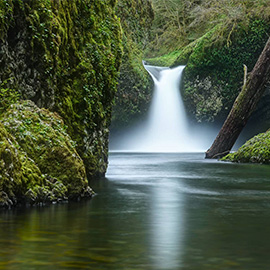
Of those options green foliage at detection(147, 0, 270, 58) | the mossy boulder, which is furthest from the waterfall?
the mossy boulder

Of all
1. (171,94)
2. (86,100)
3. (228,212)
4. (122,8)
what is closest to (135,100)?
(171,94)

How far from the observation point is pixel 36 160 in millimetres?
7133

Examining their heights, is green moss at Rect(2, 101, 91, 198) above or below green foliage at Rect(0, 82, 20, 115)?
below

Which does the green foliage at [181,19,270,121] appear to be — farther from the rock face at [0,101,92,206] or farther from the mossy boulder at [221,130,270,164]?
the rock face at [0,101,92,206]

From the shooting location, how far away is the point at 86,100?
10508 millimetres

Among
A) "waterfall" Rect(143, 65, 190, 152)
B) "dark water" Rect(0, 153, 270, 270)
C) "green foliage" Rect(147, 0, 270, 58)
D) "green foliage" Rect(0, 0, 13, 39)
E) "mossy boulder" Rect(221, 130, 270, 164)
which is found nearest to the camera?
"dark water" Rect(0, 153, 270, 270)

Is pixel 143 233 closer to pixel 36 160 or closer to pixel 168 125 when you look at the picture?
pixel 36 160

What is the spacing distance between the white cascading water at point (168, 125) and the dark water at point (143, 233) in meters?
21.6

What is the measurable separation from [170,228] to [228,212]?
132 cm

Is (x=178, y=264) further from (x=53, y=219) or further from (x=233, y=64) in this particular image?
(x=233, y=64)

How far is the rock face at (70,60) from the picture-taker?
28.5 ft

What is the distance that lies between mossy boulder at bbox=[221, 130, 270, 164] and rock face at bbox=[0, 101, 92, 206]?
1033 cm

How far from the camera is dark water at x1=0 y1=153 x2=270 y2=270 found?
377 cm

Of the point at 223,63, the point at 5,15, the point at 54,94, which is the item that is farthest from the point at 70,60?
the point at 223,63
